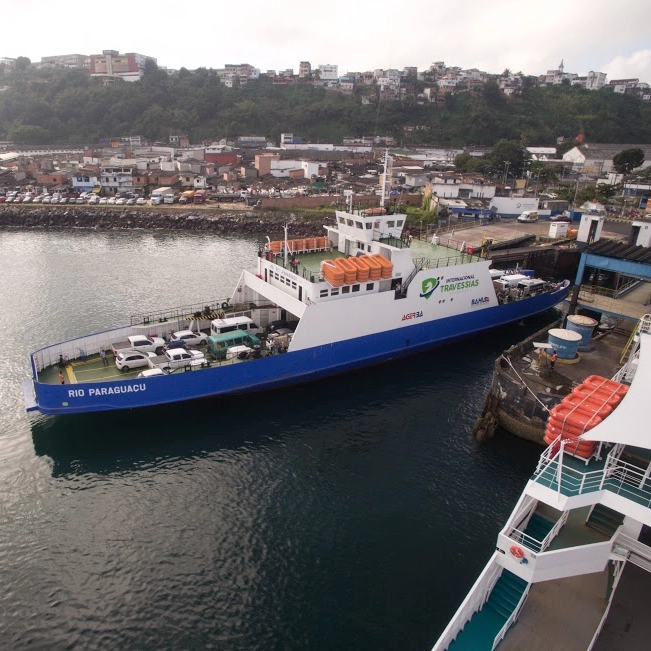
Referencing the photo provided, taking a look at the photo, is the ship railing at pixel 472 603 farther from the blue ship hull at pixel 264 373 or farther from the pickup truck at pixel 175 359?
the pickup truck at pixel 175 359

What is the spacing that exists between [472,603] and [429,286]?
15.8 meters

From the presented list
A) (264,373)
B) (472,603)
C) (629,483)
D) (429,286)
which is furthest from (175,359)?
(629,483)

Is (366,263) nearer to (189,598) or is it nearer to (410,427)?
(410,427)

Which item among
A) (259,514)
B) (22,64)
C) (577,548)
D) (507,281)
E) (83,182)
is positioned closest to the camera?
(577,548)

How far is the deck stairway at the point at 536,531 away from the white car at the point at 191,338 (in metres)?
14.6

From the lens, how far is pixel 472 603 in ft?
29.8

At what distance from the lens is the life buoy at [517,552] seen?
29.6 feet

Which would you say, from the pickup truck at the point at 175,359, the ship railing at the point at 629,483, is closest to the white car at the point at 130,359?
the pickup truck at the point at 175,359

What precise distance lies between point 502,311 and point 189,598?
21.1m

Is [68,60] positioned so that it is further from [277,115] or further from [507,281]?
[507,281]

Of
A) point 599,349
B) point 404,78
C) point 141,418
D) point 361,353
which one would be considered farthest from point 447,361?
point 404,78

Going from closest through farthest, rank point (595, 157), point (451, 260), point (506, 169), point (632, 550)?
point (632, 550), point (451, 260), point (506, 169), point (595, 157)

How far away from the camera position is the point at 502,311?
26547 mm

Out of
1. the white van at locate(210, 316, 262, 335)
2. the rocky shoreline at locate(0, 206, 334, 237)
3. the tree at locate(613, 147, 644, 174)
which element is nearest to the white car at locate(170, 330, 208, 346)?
the white van at locate(210, 316, 262, 335)
